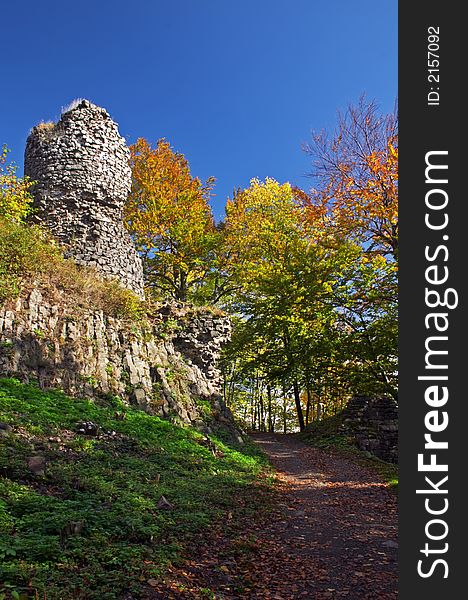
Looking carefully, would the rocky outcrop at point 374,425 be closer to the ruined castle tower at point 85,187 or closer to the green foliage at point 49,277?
the green foliage at point 49,277

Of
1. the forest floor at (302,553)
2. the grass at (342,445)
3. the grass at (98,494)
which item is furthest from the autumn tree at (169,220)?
the forest floor at (302,553)

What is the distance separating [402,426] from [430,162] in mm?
2252

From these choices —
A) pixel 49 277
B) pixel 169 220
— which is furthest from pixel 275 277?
pixel 49 277

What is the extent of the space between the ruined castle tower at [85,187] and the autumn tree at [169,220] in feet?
15.2

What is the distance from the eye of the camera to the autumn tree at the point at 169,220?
2112 centimetres

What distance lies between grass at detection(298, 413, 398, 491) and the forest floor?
7.20ft

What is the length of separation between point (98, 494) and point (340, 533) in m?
3.46

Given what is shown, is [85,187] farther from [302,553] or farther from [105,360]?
[302,553]

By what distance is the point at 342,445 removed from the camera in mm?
15156

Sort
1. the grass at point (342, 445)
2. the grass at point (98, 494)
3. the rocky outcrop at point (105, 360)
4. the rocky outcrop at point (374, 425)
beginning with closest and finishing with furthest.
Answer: the grass at point (98, 494) < the rocky outcrop at point (105, 360) < the grass at point (342, 445) < the rocky outcrop at point (374, 425)

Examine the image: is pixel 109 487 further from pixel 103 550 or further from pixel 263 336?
pixel 263 336

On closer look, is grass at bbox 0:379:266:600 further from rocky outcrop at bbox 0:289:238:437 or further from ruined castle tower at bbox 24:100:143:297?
ruined castle tower at bbox 24:100:143:297

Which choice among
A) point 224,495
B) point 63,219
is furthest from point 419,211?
point 63,219

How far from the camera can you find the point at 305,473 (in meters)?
10.8
